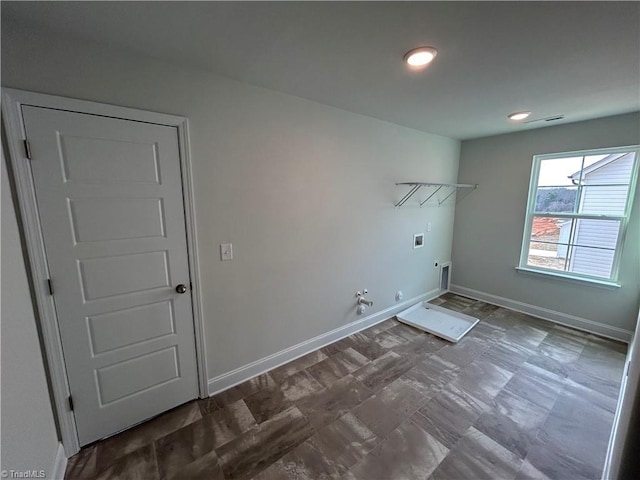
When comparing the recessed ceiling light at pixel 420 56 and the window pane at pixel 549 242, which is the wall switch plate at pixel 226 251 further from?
the window pane at pixel 549 242

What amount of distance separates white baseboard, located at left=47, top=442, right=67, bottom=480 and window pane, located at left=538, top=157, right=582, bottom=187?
17.3ft

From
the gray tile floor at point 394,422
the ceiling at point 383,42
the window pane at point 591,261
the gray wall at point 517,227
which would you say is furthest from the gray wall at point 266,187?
the window pane at point 591,261

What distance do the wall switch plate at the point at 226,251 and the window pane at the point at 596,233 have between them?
4.08 metres

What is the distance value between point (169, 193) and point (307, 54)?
1266 mm

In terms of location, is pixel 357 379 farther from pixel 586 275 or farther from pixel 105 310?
pixel 586 275

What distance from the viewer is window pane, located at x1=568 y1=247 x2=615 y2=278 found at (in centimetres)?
298

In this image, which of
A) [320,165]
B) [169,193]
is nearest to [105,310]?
[169,193]

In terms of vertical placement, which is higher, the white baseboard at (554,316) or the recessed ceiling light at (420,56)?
the recessed ceiling light at (420,56)

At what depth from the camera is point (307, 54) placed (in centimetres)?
158

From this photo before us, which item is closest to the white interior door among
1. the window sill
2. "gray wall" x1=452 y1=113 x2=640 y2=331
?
"gray wall" x1=452 y1=113 x2=640 y2=331

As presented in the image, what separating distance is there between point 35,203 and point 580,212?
199 inches

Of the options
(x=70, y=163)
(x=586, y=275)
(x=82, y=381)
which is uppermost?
(x=70, y=163)

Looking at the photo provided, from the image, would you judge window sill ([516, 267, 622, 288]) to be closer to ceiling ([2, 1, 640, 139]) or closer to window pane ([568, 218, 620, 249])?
window pane ([568, 218, 620, 249])

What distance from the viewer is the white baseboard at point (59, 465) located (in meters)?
1.40
